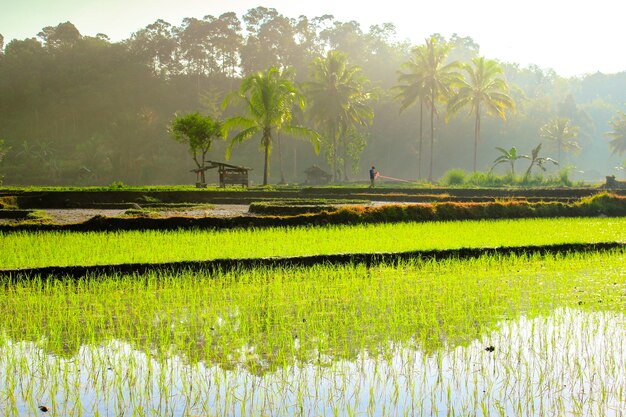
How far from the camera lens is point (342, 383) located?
181 inches

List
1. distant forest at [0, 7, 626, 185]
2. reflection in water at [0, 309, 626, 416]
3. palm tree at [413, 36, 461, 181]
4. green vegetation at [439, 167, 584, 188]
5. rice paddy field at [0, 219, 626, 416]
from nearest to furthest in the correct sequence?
reflection in water at [0, 309, 626, 416]
rice paddy field at [0, 219, 626, 416]
green vegetation at [439, 167, 584, 188]
palm tree at [413, 36, 461, 181]
distant forest at [0, 7, 626, 185]

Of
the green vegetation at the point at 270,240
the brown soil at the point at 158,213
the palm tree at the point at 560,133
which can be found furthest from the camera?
the palm tree at the point at 560,133

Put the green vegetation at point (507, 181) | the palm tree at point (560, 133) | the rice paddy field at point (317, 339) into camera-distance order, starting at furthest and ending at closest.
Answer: the palm tree at point (560, 133)
the green vegetation at point (507, 181)
the rice paddy field at point (317, 339)

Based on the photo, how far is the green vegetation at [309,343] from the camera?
14.2ft

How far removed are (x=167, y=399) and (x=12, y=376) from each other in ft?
4.08

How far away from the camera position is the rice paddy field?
429 centimetres

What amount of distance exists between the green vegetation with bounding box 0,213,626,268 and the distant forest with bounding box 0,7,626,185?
40532mm

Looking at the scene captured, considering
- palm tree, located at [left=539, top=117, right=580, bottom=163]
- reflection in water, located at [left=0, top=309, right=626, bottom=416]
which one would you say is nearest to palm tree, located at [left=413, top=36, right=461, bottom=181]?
palm tree, located at [left=539, top=117, right=580, bottom=163]

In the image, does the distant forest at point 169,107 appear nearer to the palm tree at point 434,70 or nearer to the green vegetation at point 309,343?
the palm tree at point 434,70

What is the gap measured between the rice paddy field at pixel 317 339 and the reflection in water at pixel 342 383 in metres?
0.02

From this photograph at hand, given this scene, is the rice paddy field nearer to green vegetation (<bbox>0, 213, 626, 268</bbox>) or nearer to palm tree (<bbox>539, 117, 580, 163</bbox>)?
green vegetation (<bbox>0, 213, 626, 268</bbox>)

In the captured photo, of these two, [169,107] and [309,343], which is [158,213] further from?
[169,107]

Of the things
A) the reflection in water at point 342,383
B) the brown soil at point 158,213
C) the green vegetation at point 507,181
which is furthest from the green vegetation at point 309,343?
the green vegetation at point 507,181

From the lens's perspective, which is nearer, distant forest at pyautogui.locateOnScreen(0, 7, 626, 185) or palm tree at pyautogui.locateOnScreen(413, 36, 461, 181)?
palm tree at pyautogui.locateOnScreen(413, 36, 461, 181)
